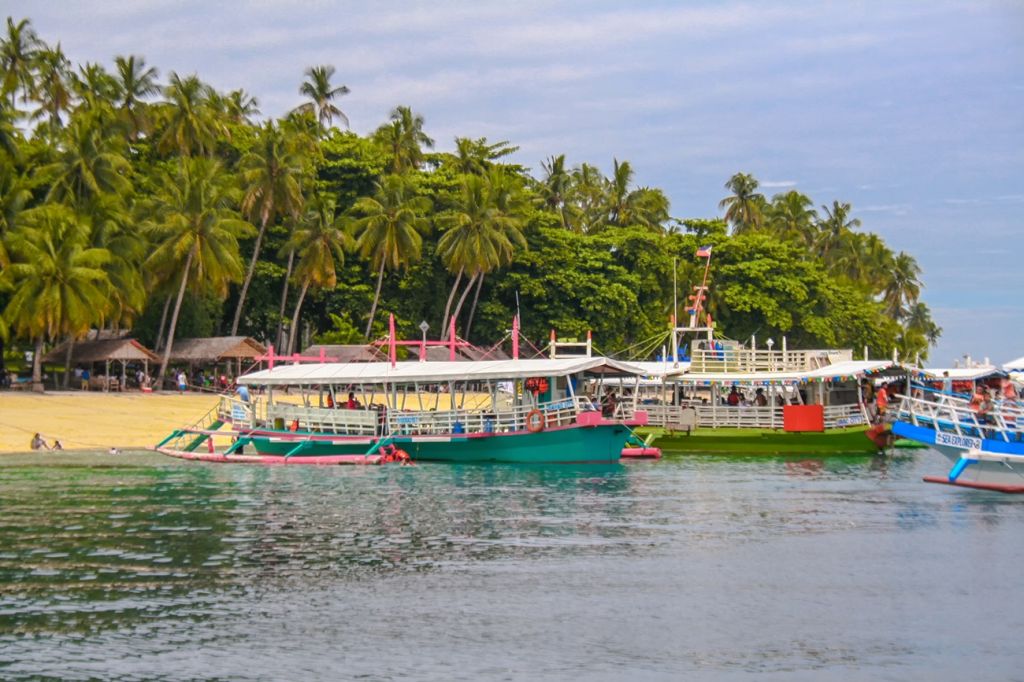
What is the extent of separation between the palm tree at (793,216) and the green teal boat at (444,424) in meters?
67.4

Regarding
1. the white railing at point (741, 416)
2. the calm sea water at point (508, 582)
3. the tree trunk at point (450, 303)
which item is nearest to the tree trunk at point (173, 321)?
the tree trunk at point (450, 303)

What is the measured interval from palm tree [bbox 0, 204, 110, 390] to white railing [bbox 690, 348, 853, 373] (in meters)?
26.6

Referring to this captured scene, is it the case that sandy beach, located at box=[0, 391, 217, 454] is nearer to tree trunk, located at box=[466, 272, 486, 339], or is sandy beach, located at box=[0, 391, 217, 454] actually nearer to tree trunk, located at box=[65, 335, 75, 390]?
tree trunk, located at box=[65, 335, 75, 390]

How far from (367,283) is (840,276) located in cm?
4269

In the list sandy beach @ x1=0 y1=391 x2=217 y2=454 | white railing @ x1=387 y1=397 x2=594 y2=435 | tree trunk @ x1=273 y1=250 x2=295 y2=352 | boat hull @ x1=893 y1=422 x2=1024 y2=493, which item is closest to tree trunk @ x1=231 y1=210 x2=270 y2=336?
tree trunk @ x1=273 y1=250 x2=295 y2=352

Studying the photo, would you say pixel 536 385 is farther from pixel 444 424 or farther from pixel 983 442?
pixel 983 442

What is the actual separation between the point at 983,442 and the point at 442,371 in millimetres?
16416

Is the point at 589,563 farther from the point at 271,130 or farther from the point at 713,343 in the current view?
the point at 271,130

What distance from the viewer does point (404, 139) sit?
8288 cm

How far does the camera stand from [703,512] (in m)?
29.5

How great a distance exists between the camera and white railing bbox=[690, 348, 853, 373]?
4925 centimetres

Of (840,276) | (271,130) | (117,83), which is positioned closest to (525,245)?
(271,130)

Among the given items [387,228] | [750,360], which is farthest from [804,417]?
[387,228]

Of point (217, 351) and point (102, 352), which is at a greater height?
point (217, 351)
